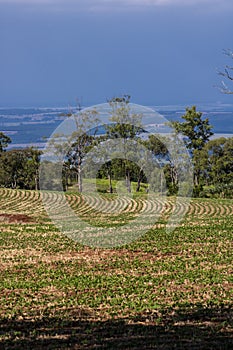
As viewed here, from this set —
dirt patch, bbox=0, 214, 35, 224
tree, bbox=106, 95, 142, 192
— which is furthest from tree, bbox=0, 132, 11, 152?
dirt patch, bbox=0, 214, 35, 224

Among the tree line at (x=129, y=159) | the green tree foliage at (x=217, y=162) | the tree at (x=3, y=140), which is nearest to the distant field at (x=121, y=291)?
the tree line at (x=129, y=159)

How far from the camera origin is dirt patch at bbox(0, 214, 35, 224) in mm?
40144

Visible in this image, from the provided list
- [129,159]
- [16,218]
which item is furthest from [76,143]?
[16,218]

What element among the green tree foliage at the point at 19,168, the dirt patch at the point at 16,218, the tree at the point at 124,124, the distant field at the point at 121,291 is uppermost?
the tree at the point at 124,124

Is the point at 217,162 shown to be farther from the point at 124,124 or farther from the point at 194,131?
the point at 124,124

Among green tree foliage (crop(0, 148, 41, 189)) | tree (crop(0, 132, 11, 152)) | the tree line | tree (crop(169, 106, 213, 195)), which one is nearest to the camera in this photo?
the tree line

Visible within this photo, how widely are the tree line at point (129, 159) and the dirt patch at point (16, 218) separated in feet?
80.4

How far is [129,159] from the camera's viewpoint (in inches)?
2832

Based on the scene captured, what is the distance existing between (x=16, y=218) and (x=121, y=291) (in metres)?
26.7

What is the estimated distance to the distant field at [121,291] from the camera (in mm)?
11625

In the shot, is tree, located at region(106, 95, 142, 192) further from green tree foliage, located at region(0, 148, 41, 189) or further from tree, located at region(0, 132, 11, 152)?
tree, located at region(0, 132, 11, 152)

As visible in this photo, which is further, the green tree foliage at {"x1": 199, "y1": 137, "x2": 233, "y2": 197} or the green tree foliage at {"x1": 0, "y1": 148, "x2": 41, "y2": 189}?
the green tree foliage at {"x1": 0, "y1": 148, "x2": 41, "y2": 189}

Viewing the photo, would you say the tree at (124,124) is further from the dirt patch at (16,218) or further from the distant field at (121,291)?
the distant field at (121,291)

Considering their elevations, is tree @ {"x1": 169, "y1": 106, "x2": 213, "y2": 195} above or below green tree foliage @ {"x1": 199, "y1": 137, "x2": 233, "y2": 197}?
above
